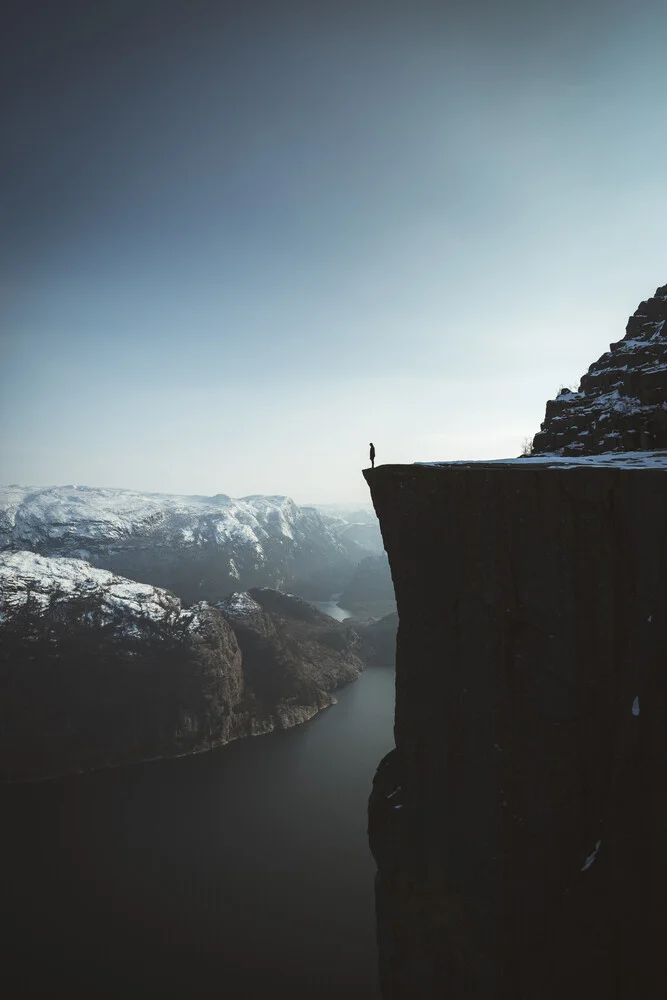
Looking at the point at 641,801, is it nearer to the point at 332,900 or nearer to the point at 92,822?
the point at 332,900

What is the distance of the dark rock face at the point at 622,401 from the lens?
2611 cm

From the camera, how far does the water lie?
126 feet

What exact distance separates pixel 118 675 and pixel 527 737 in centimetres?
8915

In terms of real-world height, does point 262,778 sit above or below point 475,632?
below

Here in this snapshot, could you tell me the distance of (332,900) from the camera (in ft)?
149

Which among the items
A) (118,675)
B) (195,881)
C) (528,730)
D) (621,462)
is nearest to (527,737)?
(528,730)

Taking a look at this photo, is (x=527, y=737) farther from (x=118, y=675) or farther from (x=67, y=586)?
(x=67, y=586)

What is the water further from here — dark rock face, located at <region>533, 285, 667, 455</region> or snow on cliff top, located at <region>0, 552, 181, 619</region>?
dark rock face, located at <region>533, 285, 667, 455</region>

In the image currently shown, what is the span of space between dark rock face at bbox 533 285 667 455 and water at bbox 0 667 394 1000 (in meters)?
45.3

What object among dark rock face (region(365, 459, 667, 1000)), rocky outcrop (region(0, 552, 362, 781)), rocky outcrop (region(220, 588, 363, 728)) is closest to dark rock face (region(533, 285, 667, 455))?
dark rock face (region(365, 459, 667, 1000))

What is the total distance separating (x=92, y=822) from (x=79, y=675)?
106 ft

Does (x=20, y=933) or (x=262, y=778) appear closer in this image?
(x=20, y=933)

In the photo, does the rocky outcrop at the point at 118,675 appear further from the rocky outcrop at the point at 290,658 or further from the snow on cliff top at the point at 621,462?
the snow on cliff top at the point at 621,462

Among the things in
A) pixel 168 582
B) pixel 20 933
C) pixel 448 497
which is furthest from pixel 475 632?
pixel 168 582
